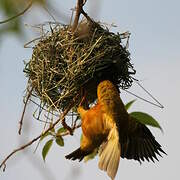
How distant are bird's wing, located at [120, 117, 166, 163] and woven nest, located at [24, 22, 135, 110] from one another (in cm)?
31

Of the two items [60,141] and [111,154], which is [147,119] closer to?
[111,154]

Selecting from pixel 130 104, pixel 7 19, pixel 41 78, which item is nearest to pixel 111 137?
pixel 130 104

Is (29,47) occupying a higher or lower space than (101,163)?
higher

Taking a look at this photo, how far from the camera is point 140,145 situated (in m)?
2.41

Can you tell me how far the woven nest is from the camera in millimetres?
2188

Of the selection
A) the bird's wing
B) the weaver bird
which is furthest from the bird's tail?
the bird's wing

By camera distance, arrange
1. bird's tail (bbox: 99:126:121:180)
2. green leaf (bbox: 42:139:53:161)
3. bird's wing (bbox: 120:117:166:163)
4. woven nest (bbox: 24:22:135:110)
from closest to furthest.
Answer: bird's tail (bbox: 99:126:121:180) < green leaf (bbox: 42:139:53:161) < woven nest (bbox: 24:22:135:110) < bird's wing (bbox: 120:117:166:163)

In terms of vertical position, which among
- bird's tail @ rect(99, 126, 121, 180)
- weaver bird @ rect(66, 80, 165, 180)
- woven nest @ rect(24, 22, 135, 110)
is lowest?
bird's tail @ rect(99, 126, 121, 180)

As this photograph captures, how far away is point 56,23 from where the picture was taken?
234 cm

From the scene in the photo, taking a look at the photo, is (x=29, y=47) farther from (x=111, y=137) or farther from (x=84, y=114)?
(x=111, y=137)

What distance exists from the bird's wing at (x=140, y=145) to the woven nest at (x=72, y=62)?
1.02ft

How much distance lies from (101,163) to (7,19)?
0.84 meters

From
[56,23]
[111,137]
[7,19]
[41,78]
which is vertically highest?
[56,23]

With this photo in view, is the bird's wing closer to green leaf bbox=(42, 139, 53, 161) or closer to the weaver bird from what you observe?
the weaver bird
